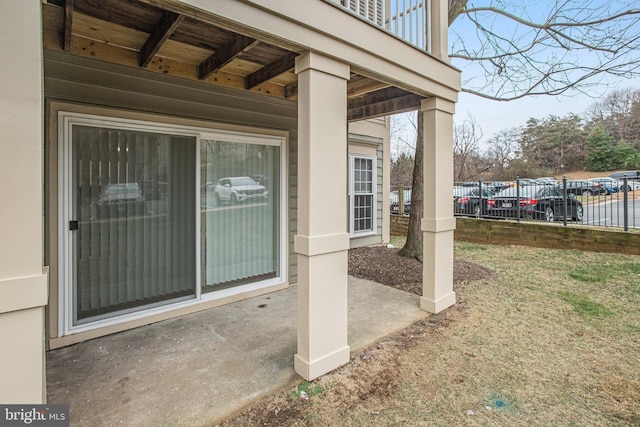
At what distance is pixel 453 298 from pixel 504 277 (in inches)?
70.6

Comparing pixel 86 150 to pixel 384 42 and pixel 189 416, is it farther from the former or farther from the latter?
pixel 384 42

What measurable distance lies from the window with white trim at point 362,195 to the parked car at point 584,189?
4.53 meters

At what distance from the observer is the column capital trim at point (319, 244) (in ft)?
7.71

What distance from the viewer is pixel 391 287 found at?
4.57 m

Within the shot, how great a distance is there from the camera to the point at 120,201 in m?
3.20

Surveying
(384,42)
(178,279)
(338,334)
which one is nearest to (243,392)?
(338,334)

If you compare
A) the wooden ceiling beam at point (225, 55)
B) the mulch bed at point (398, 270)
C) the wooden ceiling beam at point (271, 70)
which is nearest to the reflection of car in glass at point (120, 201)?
the wooden ceiling beam at point (225, 55)

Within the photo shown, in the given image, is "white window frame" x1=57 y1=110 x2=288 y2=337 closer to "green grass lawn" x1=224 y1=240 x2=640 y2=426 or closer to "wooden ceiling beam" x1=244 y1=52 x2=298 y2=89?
"wooden ceiling beam" x1=244 y1=52 x2=298 y2=89

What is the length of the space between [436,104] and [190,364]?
3.51 meters

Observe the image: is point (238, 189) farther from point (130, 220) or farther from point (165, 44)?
point (165, 44)

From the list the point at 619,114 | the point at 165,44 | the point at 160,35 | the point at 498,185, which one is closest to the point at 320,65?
the point at 160,35

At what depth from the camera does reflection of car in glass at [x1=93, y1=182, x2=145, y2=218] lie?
3.10 metres

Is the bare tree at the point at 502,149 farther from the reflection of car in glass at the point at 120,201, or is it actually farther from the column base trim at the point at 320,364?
the reflection of car in glass at the point at 120,201

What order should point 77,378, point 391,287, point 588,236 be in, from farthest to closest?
point 588,236, point 391,287, point 77,378
